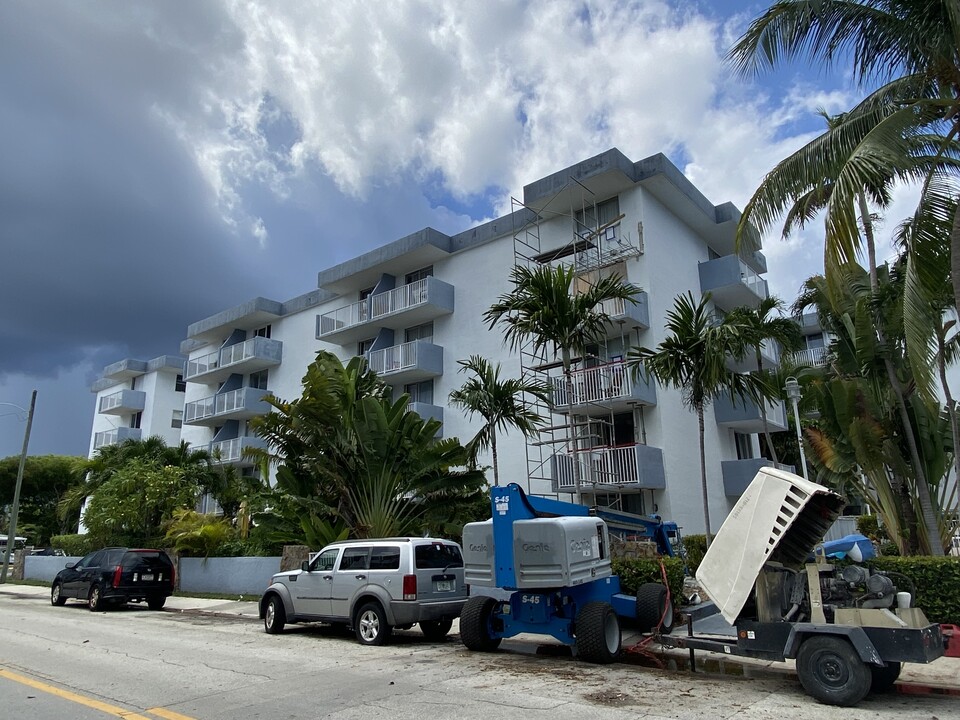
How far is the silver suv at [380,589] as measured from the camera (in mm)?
11266

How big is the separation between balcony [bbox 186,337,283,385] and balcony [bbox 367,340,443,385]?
9192 millimetres

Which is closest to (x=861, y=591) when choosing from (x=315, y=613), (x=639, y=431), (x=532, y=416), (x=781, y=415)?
(x=315, y=613)

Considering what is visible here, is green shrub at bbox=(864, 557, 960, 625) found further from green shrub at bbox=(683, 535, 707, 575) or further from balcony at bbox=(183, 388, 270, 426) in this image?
balcony at bbox=(183, 388, 270, 426)

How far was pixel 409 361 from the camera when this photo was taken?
26297 millimetres

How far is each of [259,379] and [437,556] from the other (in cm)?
2679

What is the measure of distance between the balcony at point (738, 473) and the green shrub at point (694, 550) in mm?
4888

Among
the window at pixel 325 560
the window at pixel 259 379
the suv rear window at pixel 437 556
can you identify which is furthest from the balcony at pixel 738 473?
the window at pixel 259 379

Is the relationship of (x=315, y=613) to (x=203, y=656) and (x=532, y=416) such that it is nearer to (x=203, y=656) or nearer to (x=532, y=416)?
(x=203, y=656)

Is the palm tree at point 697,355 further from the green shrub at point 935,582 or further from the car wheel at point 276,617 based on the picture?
the car wheel at point 276,617

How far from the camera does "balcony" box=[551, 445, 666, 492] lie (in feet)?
62.5

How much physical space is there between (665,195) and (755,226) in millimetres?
11912

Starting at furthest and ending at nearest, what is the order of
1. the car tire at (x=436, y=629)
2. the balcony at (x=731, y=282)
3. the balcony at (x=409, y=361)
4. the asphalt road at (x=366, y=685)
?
Result: 1. the balcony at (x=409, y=361)
2. the balcony at (x=731, y=282)
3. the car tire at (x=436, y=629)
4. the asphalt road at (x=366, y=685)

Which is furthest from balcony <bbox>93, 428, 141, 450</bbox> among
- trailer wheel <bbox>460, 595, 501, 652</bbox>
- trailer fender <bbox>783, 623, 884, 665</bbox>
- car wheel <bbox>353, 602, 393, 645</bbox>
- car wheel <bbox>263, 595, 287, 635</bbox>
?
trailer fender <bbox>783, 623, 884, 665</bbox>

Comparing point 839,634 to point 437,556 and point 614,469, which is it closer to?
point 437,556
